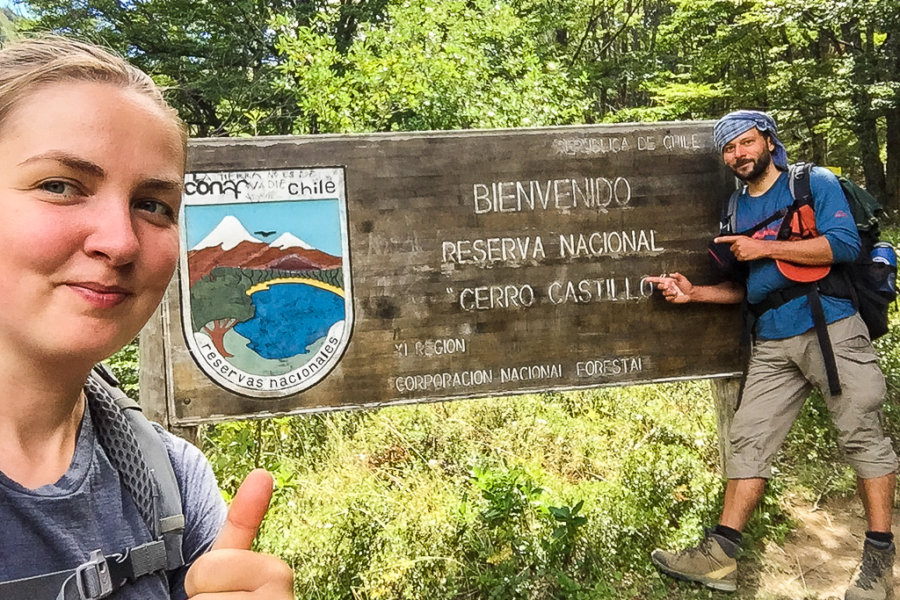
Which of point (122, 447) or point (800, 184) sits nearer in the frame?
point (122, 447)

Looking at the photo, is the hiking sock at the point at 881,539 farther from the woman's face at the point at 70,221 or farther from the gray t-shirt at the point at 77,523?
the woman's face at the point at 70,221

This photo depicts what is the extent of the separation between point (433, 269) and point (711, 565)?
1.96 meters

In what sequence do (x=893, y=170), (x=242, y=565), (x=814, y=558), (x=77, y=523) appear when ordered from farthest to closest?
(x=893, y=170), (x=814, y=558), (x=77, y=523), (x=242, y=565)

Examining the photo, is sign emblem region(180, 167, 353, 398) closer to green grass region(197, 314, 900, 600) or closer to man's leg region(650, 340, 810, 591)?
green grass region(197, 314, 900, 600)

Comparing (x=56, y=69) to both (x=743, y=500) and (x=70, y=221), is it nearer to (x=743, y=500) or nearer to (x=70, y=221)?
(x=70, y=221)

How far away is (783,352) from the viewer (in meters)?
3.16

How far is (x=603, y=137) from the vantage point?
325cm

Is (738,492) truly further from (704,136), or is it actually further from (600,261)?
(704,136)

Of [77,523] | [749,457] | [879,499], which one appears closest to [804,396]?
[749,457]

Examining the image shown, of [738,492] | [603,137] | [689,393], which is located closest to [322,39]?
[603,137]

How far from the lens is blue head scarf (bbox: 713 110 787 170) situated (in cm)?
304

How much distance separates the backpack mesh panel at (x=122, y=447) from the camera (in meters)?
1.00

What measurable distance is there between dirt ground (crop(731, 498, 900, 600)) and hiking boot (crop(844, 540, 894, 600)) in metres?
0.11

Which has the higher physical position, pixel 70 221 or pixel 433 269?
pixel 433 269
